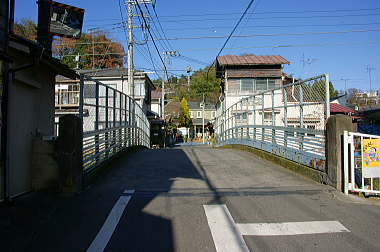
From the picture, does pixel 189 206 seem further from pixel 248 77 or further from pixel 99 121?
pixel 248 77

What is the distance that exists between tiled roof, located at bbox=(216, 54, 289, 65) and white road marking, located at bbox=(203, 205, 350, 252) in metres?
25.8

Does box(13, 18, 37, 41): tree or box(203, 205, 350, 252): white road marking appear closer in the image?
box(203, 205, 350, 252): white road marking

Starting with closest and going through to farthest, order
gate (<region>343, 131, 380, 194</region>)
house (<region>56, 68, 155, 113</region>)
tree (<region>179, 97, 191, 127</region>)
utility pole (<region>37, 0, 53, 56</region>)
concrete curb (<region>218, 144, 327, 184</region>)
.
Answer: gate (<region>343, 131, 380, 194</region>), concrete curb (<region>218, 144, 327, 184</region>), utility pole (<region>37, 0, 53, 56</region>), house (<region>56, 68, 155, 113</region>), tree (<region>179, 97, 191, 127</region>)

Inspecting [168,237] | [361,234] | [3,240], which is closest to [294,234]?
[361,234]

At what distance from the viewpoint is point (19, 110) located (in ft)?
20.1

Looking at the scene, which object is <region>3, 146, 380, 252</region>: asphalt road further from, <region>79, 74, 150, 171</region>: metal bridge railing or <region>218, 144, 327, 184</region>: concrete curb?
<region>79, 74, 150, 171</region>: metal bridge railing

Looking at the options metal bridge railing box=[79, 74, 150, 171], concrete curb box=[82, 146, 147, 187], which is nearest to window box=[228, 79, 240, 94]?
metal bridge railing box=[79, 74, 150, 171]

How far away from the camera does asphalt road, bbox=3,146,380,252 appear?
4.04 m

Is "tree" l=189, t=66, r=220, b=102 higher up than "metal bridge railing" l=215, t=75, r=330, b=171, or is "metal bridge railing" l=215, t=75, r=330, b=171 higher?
"tree" l=189, t=66, r=220, b=102

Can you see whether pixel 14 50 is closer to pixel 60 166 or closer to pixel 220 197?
pixel 60 166

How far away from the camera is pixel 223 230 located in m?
4.42

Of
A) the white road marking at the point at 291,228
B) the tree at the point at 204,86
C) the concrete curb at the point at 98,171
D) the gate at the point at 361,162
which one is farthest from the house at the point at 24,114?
the tree at the point at 204,86

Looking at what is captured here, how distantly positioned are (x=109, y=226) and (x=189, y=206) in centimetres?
140

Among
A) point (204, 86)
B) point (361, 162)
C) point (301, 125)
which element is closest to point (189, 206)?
point (361, 162)
